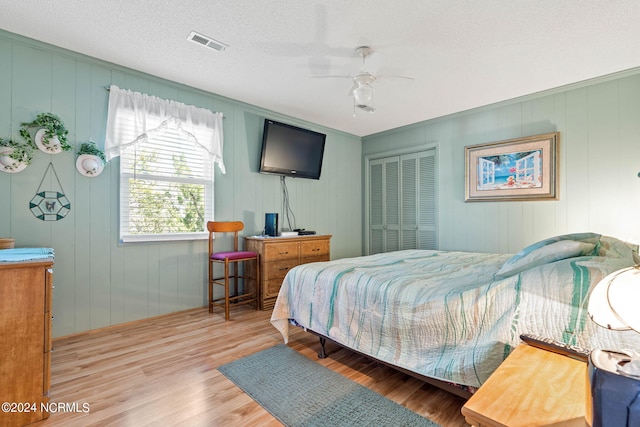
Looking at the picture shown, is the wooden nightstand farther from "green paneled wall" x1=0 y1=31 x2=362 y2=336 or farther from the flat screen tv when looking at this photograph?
the flat screen tv

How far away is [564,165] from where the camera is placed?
342 centimetres

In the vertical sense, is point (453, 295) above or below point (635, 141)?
below

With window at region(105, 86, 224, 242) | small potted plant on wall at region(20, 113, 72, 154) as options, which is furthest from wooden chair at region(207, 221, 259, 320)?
small potted plant on wall at region(20, 113, 72, 154)

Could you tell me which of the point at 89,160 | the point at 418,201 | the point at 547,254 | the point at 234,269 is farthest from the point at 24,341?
the point at 418,201

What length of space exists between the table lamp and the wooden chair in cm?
291

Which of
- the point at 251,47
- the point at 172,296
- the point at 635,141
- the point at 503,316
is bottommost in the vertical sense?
the point at 172,296

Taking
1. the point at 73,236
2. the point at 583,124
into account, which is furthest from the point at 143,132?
the point at 583,124

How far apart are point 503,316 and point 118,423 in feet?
6.59

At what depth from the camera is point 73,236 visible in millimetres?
2719

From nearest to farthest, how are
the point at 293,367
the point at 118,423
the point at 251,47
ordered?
the point at 118,423, the point at 293,367, the point at 251,47

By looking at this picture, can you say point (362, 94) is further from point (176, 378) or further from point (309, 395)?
point (176, 378)

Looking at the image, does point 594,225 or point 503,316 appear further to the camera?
point 594,225

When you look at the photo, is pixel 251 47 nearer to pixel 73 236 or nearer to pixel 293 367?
pixel 73 236

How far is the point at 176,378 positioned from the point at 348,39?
282 centimetres
